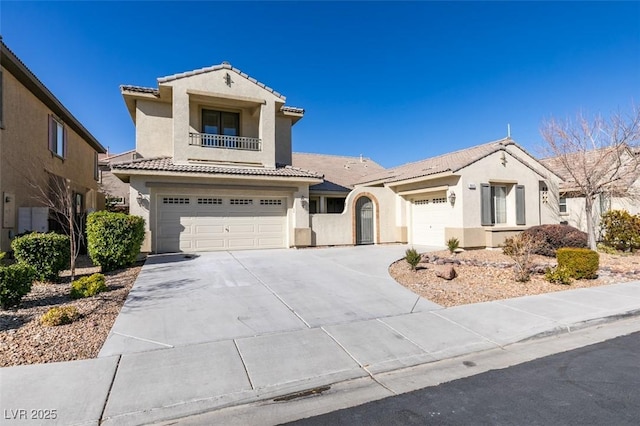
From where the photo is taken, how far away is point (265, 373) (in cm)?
415

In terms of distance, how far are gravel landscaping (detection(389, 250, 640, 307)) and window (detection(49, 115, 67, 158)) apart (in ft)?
48.8

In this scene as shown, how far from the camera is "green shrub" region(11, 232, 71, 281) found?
7.81 m

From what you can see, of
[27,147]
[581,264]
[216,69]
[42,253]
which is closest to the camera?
[42,253]

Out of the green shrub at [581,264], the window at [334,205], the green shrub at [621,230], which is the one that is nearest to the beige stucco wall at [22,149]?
the window at [334,205]

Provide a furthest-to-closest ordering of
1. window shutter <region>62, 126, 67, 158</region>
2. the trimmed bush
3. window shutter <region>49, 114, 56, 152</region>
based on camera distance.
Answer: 1. window shutter <region>62, 126, 67, 158</region>
2. window shutter <region>49, 114, 56, 152</region>
3. the trimmed bush

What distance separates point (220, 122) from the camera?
16250 mm

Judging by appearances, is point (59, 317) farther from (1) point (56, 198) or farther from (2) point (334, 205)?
(2) point (334, 205)

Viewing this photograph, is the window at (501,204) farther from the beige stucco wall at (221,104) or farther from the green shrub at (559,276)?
the beige stucco wall at (221,104)

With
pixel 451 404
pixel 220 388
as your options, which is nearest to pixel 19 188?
pixel 220 388

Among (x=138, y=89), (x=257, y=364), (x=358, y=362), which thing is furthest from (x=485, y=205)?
(x=138, y=89)

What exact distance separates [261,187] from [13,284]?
958 cm

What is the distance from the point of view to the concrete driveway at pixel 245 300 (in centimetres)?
537

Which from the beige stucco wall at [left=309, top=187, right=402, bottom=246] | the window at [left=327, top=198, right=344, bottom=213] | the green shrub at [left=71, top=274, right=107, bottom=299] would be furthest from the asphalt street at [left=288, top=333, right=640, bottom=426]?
the window at [left=327, top=198, right=344, bottom=213]

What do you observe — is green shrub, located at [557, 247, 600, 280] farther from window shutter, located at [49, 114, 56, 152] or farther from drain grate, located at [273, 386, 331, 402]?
window shutter, located at [49, 114, 56, 152]
